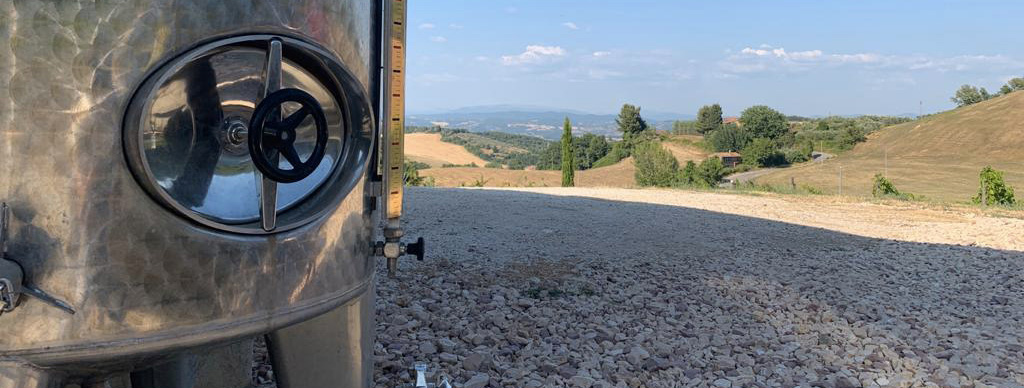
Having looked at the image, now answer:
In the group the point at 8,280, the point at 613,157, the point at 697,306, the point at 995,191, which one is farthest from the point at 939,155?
the point at 8,280

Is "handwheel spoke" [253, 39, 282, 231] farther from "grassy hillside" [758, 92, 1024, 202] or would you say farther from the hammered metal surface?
"grassy hillside" [758, 92, 1024, 202]

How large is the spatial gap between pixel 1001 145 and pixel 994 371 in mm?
56598

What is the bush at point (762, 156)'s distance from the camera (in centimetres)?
5512

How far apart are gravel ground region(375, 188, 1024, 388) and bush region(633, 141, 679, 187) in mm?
23490

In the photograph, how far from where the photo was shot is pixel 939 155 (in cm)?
5047

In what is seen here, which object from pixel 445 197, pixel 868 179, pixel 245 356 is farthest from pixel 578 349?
pixel 868 179

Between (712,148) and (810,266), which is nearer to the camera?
(810,266)

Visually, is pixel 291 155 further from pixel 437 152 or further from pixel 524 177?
pixel 437 152

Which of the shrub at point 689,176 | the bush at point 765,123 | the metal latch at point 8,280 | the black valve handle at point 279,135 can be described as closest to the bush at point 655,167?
the shrub at point 689,176

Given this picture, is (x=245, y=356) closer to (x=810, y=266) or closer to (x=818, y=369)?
(x=818, y=369)

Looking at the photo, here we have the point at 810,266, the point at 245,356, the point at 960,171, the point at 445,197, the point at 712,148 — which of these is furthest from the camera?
the point at 712,148

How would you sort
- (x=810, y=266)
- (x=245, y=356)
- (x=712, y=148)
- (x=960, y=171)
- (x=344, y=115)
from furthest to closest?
(x=712, y=148) → (x=960, y=171) → (x=810, y=266) → (x=245, y=356) → (x=344, y=115)

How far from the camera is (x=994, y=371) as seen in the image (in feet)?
13.7

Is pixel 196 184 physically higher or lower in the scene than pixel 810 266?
higher
